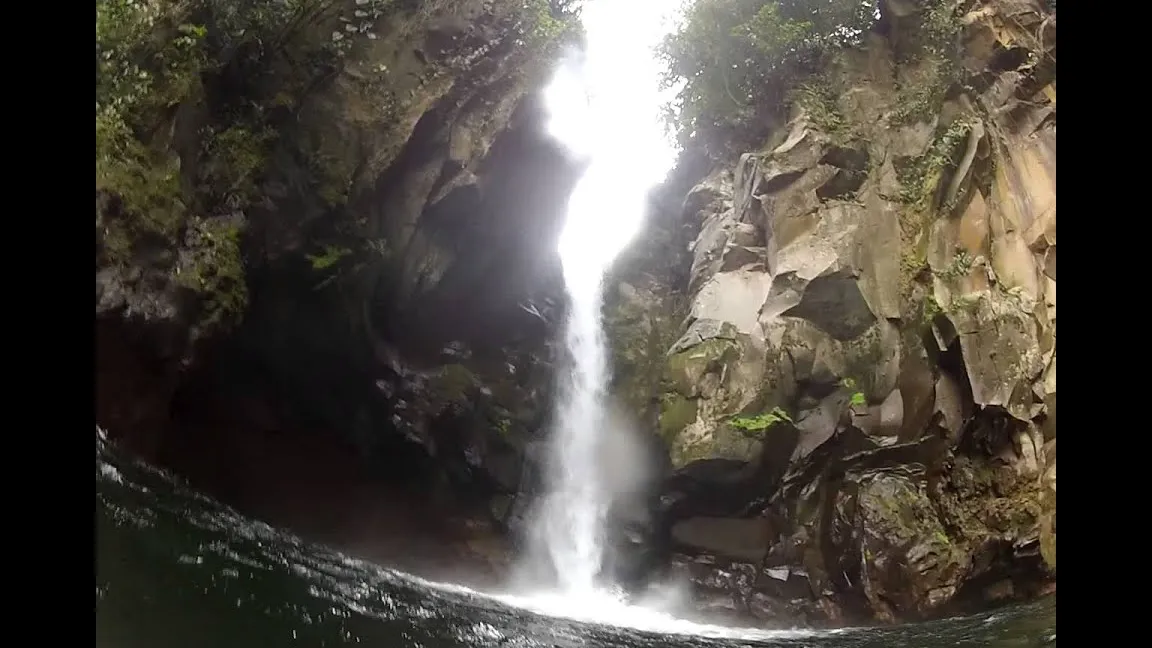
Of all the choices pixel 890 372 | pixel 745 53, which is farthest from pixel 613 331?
pixel 745 53

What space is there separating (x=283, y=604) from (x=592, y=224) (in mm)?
9153

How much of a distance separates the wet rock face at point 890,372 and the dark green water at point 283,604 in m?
0.88

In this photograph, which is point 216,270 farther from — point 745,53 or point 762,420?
point 745,53

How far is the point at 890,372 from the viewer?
8.71 metres

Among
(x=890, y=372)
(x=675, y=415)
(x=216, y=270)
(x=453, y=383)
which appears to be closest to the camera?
(x=216, y=270)

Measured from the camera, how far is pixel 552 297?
461 inches

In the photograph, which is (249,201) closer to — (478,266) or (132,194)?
(132,194)

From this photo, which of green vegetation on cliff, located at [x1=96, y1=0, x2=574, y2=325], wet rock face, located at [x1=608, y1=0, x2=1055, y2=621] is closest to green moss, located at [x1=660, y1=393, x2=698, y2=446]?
wet rock face, located at [x1=608, y1=0, x2=1055, y2=621]

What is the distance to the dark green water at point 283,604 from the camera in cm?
435

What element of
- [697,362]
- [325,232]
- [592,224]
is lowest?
[697,362]

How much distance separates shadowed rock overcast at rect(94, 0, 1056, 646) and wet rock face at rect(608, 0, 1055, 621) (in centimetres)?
3

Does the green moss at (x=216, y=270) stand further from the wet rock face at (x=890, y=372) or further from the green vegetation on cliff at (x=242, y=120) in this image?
the wet rock face at (x=890, y=372)
